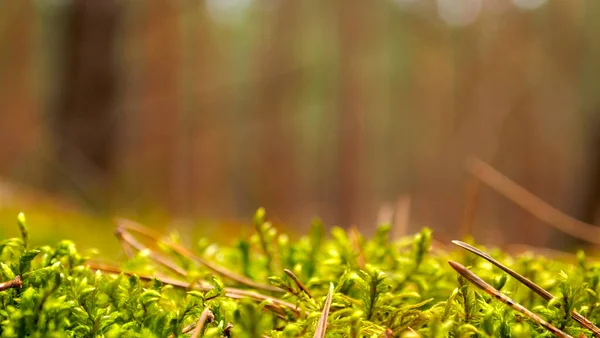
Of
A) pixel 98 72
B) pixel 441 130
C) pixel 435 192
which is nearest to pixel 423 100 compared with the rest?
pixel 441 130

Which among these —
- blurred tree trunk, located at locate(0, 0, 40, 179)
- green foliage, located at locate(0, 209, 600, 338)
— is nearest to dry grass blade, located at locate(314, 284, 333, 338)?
green foliage, located at locate(0, 209, 600, 338)

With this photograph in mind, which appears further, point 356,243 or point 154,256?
point 356,243

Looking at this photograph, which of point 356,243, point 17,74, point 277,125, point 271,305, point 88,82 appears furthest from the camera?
point 277,125

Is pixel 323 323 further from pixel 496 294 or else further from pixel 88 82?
pixel 88 82

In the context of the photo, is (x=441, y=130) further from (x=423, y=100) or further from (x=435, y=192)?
(x=435, y=192)

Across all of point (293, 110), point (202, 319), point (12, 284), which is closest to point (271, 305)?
point (202, 319)

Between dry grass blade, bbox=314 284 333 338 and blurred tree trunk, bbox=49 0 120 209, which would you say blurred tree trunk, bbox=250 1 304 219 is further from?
dry grass blade, bbox=314 284 333 338
